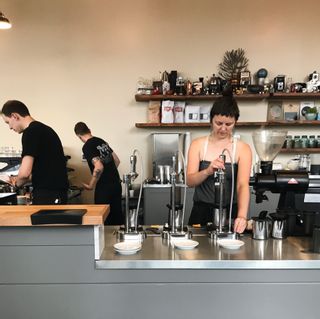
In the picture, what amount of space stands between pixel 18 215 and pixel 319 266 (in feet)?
3.62

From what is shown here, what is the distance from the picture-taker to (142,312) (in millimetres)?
1237

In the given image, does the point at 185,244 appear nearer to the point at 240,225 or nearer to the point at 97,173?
the point at 240,225

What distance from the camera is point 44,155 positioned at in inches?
92.7

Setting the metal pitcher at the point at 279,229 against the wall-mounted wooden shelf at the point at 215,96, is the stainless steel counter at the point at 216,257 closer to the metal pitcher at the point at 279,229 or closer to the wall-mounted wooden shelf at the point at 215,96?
the metal pitcher at the point at 279,229

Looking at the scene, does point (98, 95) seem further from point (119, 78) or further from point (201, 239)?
point (201, 239)

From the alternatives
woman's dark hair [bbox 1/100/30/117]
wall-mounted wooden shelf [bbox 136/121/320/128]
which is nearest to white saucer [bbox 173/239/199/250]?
woman's dark hair [bbox 1/100/30/117]

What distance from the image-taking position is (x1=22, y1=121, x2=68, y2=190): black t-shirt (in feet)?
7.49

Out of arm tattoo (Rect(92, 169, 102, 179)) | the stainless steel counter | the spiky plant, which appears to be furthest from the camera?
the spiky plant

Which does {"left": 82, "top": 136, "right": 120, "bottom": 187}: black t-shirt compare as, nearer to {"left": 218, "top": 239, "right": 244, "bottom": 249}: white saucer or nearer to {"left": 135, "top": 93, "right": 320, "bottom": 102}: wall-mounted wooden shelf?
{"left": 135, "top": 93, "right": 320, "bottom": 102}: wall-mounted wooden shelf

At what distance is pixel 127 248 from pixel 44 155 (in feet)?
4.30
